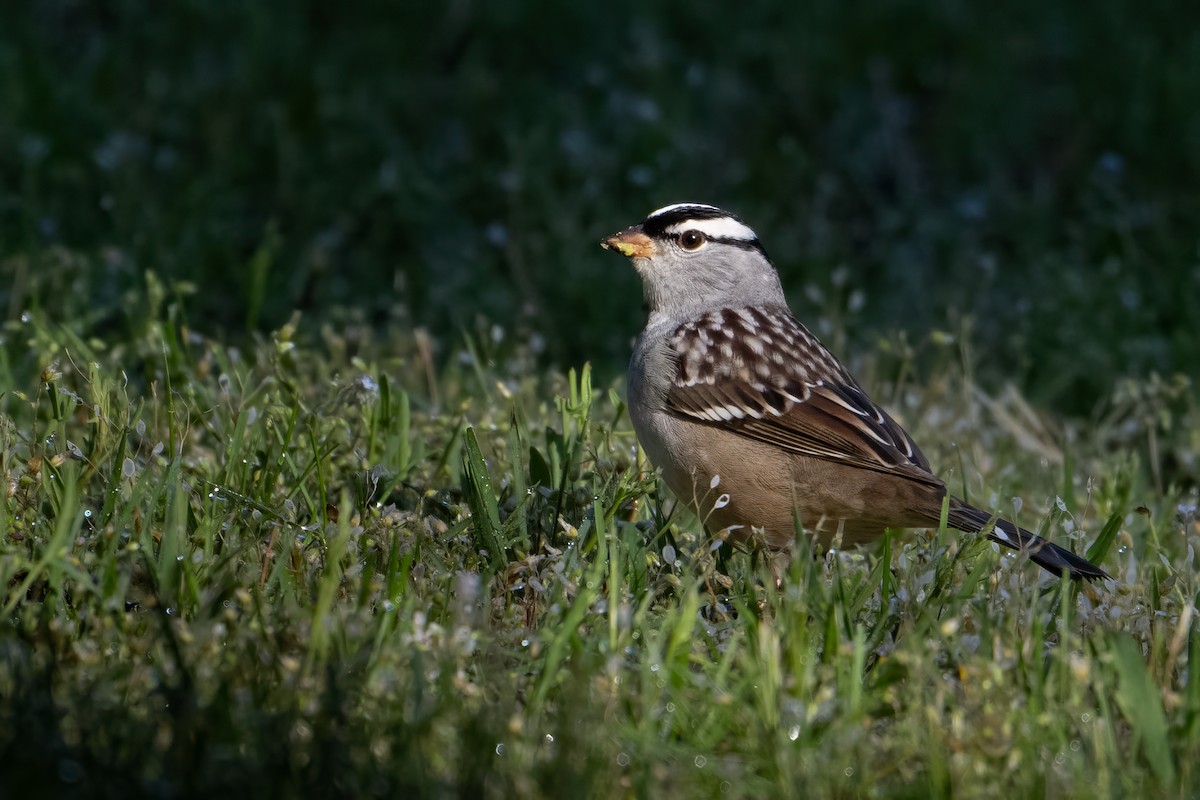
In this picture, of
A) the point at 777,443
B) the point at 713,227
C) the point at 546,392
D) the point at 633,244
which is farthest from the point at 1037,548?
the point at 546,392

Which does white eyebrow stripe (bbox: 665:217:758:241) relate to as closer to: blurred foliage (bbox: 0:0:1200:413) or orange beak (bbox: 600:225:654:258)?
orange beak (bbox: 600:225:654:258)

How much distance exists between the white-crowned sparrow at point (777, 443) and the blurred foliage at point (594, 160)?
62.2 inches

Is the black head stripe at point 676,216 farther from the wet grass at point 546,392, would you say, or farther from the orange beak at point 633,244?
the wet grass at point 546,392

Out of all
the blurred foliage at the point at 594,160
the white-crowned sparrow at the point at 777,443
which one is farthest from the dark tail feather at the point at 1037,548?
the blurred foliage at the point at 594,160

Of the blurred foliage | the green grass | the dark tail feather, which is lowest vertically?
the green grass

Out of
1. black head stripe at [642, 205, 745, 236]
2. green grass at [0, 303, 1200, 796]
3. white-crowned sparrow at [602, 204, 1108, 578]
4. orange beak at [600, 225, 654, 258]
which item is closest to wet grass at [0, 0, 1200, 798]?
green grass at [0, 303, 1200, 796]

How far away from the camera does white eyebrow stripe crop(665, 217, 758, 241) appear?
19.0ft

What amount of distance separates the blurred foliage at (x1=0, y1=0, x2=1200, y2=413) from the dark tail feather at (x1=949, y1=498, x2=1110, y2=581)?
2.25 meters

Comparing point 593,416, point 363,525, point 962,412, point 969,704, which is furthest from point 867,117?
point 969,704

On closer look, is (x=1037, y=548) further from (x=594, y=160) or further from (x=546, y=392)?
(x=594, y=160)

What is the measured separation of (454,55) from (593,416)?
4.21 meters

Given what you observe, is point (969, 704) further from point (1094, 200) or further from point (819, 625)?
point (1094, 200)

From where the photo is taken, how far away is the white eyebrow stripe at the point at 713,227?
5.79m

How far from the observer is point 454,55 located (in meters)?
9.80
